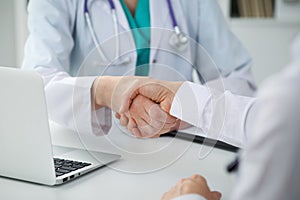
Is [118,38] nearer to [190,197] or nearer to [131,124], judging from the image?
[131,124]

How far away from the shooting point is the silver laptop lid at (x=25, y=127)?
63 centimetres

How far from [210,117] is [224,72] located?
0.56 m

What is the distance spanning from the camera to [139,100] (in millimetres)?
809

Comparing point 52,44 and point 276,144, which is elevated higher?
point 276,144

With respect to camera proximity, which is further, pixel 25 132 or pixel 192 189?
pixel 25 132

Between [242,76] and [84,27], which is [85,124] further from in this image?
[242,76]

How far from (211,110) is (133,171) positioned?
0.16 metres

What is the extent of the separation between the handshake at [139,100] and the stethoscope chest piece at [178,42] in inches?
12.0

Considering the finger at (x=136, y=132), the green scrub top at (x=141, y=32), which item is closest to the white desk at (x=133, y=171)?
the finger at (x=136, y=132)

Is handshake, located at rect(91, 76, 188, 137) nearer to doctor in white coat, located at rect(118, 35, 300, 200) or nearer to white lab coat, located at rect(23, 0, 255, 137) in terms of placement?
white lab coat, located at rect(23, 0, 255, 137)

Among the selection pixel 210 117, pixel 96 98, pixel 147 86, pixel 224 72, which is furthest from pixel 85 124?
pixel 224 72

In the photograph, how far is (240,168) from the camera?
0.34m

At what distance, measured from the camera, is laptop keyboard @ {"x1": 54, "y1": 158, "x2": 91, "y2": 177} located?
0.70 meters

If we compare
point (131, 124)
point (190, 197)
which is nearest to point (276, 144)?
point (190, 197)
